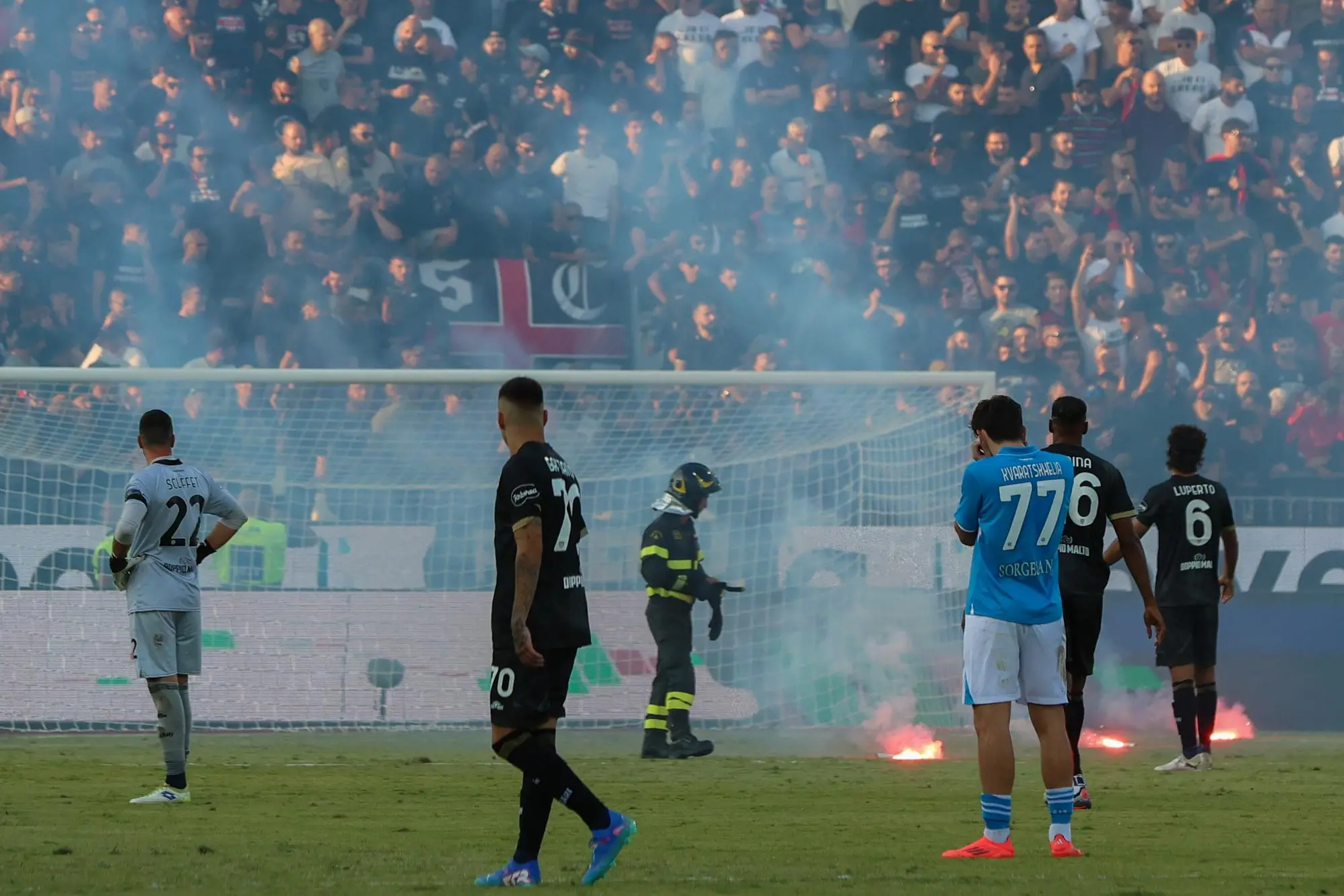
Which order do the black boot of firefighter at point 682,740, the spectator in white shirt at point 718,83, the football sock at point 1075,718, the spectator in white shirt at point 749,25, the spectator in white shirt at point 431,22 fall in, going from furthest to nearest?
the spectator in white shirt at point 749,25
the spectator in white shirt at point 718,83
the spectator in white shirt at point 431,22
the black boot of firefighter at point 682,740
the football sock at point 1075,718

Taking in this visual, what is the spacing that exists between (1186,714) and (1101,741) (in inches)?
99.2

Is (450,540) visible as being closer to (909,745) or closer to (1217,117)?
(909,745)

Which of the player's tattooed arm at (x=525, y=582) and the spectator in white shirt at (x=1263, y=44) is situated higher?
the spectator in white shirt at (x=1263, y=44)

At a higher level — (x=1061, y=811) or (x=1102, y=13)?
(x=1102, y=13)

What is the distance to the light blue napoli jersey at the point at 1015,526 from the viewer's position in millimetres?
6117

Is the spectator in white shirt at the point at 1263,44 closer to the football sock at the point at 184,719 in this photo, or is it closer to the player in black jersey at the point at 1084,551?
the player in black jersey at the point at 1084,551

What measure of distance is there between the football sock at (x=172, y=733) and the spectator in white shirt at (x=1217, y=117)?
13726 mm

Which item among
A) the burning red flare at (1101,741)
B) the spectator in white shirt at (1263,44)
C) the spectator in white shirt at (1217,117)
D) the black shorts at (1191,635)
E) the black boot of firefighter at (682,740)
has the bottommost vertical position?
the burning red flare at (1101,741)

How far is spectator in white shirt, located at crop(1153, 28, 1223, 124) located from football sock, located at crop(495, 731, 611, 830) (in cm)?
1526

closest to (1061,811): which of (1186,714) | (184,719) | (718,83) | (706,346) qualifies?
(184,719)

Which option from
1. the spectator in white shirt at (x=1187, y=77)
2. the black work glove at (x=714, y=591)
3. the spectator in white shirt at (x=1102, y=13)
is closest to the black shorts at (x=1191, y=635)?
the black work glove at (x=714, y=591)

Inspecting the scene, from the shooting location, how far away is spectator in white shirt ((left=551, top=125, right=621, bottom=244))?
1720cm

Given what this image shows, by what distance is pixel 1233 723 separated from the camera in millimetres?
13422

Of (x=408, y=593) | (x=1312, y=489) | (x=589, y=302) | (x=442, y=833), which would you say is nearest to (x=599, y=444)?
(x=408, y=593)
